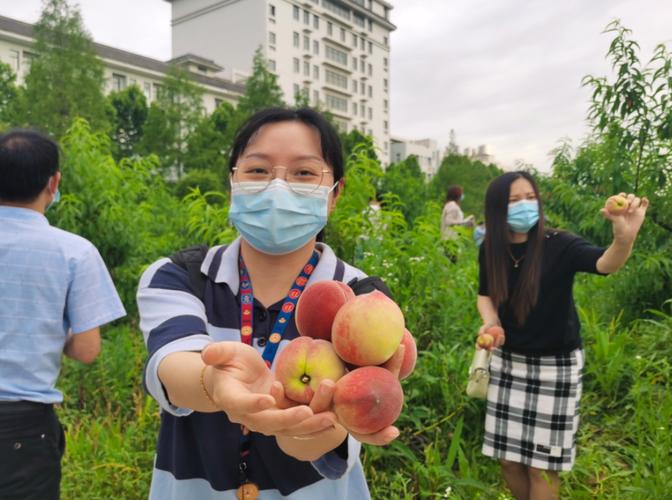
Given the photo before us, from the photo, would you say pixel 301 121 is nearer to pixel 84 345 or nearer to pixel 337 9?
pixel 84 345

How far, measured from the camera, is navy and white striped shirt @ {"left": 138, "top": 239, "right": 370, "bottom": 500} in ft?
4.01

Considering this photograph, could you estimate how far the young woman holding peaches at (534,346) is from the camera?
2465mm

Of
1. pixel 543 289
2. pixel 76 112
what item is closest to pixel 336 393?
pixel 543 289

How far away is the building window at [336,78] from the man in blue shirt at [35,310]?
57.7 metres

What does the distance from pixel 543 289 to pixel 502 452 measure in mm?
891

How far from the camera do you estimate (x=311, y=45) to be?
5425 cm

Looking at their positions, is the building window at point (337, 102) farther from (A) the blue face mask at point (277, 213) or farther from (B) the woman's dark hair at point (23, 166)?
(A) the blue face mask at point (277, 213)

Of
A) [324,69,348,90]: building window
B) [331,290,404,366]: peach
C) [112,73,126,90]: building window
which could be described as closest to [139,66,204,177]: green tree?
[112,73,126,90]: building window

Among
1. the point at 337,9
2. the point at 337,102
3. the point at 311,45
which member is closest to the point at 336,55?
the point at 311,45

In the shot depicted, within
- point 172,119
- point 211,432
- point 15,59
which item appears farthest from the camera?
point 15,59

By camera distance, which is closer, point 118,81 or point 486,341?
point 486,341

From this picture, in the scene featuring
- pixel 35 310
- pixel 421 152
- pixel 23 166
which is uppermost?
pixel 421 152

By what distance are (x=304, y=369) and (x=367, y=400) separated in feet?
0.40

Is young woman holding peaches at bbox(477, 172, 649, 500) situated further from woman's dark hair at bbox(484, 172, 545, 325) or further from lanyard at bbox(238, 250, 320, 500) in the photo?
lanyard at bbox(238, 250, 320, 500)
